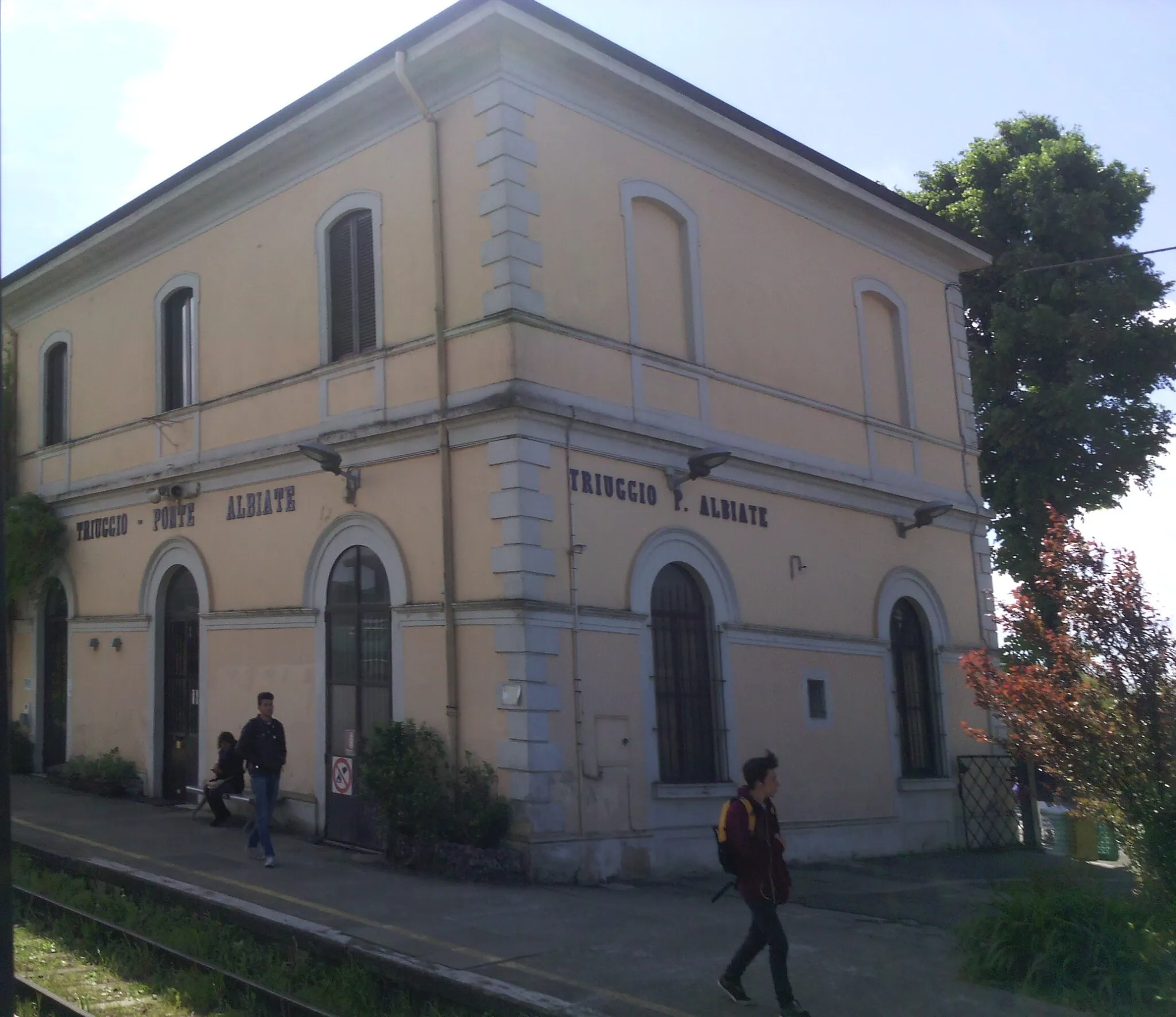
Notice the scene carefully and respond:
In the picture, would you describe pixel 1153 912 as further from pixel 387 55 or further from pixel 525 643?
pixel 387 55

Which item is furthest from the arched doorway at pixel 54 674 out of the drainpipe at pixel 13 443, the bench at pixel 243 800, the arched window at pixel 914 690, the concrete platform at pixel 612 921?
→ the arched window at pixel 914 690

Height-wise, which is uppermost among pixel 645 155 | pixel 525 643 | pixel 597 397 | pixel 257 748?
pixel 645 155

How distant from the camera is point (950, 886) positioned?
1274cm

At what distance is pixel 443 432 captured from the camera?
12.0 m

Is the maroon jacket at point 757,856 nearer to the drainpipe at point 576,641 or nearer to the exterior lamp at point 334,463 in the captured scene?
the drainpipe at point 576,641

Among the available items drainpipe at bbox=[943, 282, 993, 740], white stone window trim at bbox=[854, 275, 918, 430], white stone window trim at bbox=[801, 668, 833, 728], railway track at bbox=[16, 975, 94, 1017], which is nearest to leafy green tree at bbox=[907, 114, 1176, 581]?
drainpipe at bbox=[943, 282, 993, 740]

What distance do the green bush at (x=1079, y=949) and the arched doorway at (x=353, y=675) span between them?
6.55m

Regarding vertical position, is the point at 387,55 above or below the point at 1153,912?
above

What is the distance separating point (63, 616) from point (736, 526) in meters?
10.5

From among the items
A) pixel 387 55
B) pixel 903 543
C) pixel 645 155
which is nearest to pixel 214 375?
pixel 387 55

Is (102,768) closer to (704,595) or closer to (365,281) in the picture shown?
(365,281)

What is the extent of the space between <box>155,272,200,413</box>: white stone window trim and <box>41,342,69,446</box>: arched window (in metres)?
3.04

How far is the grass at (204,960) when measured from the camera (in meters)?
7.54

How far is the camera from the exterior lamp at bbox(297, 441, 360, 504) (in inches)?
510
